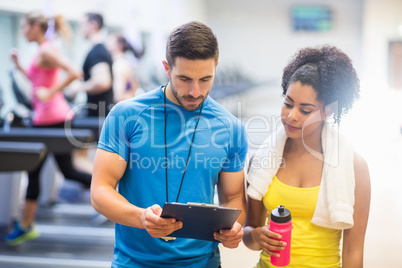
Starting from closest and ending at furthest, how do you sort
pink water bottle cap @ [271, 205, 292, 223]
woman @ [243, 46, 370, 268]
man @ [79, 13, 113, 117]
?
pink water bottle cap @ [271, 205, 292, 223]
woman @ [243, 46, 370, 268]
man @ [79, 13, 113, 117]

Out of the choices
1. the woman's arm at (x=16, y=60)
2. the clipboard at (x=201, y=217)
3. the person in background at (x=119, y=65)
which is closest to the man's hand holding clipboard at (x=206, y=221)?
the clipboard at (x=201, y=217)

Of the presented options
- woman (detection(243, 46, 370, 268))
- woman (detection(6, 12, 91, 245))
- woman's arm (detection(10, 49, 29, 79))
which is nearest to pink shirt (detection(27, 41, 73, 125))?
woman (detection(6, 12, 91, 245))

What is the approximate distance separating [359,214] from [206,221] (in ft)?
1.77

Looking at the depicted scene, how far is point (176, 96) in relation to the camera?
1.33 m

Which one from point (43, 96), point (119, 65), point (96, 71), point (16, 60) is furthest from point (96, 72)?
point (119, 65)

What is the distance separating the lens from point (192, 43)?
49.3 inches

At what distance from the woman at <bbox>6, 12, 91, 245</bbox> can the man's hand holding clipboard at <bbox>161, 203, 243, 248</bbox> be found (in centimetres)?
215

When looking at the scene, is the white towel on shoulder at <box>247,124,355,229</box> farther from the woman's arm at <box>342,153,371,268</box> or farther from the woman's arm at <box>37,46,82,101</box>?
the woman's arm at <box>37,46,82,101</box>

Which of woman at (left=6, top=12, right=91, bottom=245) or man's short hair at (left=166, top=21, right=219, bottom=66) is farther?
woman at (left=6, top=12, right=91, bottom=245)

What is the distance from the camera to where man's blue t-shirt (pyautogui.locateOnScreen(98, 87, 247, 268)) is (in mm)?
1316

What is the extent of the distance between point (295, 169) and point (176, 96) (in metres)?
0.47

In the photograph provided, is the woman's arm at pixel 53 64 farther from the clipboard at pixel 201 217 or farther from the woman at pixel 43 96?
the clipboard at pixel 201 217

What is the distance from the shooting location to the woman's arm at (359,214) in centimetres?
136

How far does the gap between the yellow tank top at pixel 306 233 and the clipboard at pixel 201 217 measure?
275mm
